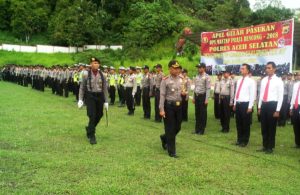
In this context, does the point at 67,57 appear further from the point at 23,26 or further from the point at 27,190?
the point at 27,190

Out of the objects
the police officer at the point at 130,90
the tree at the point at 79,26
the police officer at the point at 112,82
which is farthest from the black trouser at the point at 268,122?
the tree at the point at 79,26

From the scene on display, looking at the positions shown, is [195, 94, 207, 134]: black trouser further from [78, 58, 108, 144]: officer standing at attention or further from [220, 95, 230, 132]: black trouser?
[78, 58, 108, 144]: officer standing at attention

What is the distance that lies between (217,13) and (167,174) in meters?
47.2

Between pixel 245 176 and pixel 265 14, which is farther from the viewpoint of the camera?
pixel 265 14

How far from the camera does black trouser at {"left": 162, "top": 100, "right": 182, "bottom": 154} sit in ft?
28.9

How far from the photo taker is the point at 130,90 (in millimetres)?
17219

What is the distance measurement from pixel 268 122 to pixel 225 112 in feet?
11.0

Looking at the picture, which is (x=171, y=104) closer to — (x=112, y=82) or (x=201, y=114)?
(x=201, y=114)

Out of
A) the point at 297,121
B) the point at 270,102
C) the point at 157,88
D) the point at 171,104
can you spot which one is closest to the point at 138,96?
the point at 157,88

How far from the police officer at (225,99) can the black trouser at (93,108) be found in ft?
14.5

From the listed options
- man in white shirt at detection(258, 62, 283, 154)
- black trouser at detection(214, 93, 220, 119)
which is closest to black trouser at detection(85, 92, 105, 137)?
man in white shirt at detection(258, 62, 283, 154)

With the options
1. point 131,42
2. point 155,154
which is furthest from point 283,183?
point 131,42

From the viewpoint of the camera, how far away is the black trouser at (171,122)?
28.9ft

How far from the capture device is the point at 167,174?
23.8 ft
